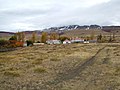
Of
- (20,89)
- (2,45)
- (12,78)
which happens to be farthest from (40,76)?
(2,45)

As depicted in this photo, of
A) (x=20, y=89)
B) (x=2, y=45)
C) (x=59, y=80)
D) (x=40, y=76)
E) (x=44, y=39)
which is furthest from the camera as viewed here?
(x=44, y=39)

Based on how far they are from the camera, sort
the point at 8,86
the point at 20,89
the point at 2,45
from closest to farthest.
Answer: the point at 20,89 < the point at 8,86 < the point at 2,45

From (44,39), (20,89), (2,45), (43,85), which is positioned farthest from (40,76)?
(44,39)

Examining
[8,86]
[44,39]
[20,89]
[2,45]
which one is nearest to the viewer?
[20,89]

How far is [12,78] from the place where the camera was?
22969mm

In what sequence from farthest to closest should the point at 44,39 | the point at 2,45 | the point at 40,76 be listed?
1. the point at 44,39
2. the point at 2,45
3. the point at 40,76

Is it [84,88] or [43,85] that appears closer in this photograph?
[84,88]

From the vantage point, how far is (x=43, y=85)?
19562 mm

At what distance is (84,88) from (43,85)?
3.06 meters

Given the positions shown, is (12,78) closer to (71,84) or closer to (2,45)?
(71,84)

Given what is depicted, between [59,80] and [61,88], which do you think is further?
[59,80]

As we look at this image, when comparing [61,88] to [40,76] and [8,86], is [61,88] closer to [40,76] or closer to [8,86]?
[8,86]

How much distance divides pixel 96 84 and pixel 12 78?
24.1ft

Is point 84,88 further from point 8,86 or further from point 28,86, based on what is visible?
point 8,86
